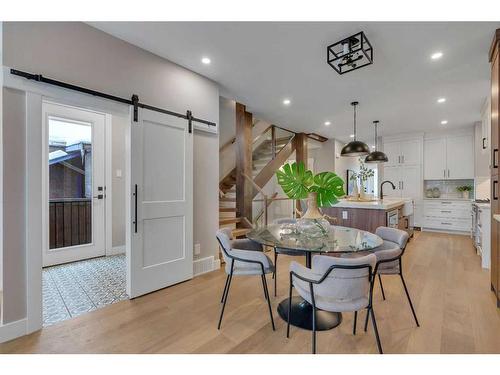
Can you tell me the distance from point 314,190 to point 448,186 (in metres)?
6.27

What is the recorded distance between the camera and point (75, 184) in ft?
12.7

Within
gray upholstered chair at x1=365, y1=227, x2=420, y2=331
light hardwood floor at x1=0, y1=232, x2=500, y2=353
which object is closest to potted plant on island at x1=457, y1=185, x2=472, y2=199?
light hardwood floor at x1=0, y1=232, x2=500, y2=353

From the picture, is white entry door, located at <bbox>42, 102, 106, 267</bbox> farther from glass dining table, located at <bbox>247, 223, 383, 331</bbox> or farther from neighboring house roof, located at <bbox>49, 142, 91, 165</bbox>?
glass dining table, located at <bbox>247, 223, 383, 331</bbox>

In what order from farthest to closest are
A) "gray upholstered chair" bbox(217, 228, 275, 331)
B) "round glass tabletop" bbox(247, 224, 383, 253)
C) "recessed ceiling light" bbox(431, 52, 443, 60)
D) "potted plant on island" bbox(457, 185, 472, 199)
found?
"potted plant on island" bbox(457, 185, 472, 199)
"recessed ceiling light" bbox(431, 52, 443, 60)
"gray upholstered chair" bbox(217, 228, 275, 331)
"round glass tabletop" bbox(247, 224, 383, 253)

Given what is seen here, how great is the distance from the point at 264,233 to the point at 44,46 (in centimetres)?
244

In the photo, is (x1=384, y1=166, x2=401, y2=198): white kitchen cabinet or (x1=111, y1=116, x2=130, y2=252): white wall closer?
(x1=111, y1=116, x2=130, y2=252): white wall

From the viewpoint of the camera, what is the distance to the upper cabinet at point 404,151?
6.59m

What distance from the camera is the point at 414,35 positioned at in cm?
239

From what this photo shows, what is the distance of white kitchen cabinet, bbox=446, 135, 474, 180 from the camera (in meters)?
5.97

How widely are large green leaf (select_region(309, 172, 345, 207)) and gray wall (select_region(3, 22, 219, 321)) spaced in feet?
5.33

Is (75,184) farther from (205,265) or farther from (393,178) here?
(393,178)

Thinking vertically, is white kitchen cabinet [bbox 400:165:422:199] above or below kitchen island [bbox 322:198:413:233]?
above

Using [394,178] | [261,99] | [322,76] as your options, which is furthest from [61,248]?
[394,178]

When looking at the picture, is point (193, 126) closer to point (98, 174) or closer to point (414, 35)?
point (98, 174)
